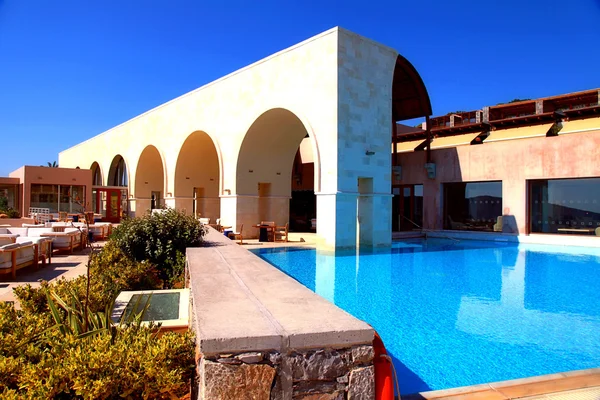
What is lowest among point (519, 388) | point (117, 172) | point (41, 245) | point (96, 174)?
point (519, 388)

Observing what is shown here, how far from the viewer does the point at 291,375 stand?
6.65ft

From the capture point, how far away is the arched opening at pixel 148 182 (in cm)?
2636

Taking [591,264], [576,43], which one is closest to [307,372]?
[591,264]

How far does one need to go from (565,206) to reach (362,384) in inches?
691

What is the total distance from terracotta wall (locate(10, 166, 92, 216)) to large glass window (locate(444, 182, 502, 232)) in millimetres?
20801

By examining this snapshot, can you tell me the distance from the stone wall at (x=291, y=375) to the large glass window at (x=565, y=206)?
17190mm

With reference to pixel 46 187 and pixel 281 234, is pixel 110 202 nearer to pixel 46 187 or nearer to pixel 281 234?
pixel 46 187

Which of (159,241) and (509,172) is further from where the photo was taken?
(509,172)

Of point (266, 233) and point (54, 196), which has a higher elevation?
point (54, 196)

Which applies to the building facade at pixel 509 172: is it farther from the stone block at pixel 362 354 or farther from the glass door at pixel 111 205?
the glass door at pixel 111 205

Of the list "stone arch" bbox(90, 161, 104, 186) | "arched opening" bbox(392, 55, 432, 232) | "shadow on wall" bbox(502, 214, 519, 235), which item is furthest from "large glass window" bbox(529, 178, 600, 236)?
"stone arch" bbox(90, 161, 104, 186)

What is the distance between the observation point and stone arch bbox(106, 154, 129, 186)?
105 feet

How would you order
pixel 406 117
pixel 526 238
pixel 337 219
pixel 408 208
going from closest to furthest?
pixel 337 219 < pixel 526 238 < pixel 406 117 < pixel 408 208

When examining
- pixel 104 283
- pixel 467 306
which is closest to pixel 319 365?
pixel 104 283
